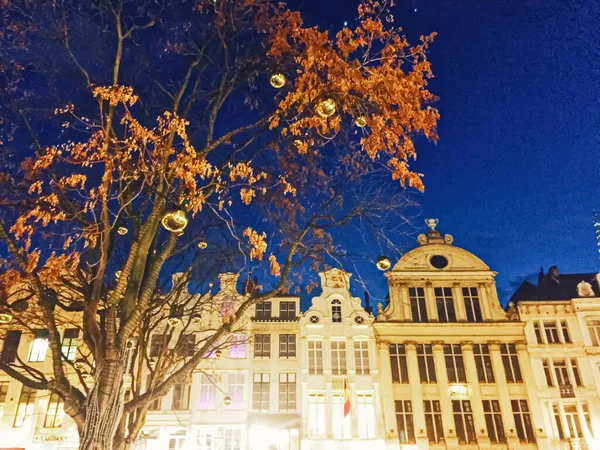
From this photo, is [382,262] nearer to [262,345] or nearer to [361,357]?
[361,357]

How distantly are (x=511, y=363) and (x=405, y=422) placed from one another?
7489mm

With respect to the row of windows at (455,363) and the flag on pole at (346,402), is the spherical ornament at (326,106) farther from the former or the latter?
the row of windows at (455,363)

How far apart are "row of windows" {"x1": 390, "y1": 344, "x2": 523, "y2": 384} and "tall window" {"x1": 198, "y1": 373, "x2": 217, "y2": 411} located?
1086cm

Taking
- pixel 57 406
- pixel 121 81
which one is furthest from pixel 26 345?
pixel 121 81

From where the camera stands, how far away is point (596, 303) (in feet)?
93.9

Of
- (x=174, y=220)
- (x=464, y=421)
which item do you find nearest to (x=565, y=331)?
(x=464, y=421)

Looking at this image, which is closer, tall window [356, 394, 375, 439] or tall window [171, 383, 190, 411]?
tall window [356, 394, 375, 439]

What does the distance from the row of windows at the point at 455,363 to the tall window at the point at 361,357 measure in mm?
1560

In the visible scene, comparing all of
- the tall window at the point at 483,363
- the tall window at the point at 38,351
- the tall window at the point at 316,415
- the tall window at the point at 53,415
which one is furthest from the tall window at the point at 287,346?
the tall window at the point at 38,351

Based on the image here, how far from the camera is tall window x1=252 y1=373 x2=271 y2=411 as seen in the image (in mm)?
27281

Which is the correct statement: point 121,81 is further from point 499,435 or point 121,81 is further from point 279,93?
point 499,435

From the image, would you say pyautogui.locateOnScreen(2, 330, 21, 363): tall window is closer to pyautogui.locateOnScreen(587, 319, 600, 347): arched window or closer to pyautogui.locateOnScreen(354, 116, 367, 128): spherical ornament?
pyautogui.locateOnScreen(354, 116, 367, 128): spherical ornament

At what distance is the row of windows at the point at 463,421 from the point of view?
26.2 metres

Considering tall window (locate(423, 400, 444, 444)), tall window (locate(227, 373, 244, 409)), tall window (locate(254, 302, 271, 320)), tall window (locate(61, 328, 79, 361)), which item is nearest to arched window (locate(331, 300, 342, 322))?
tall window (locate(254, 302, 271, 320))
